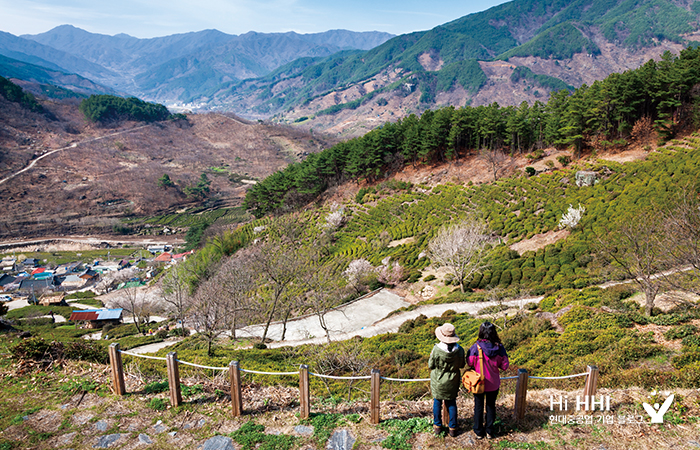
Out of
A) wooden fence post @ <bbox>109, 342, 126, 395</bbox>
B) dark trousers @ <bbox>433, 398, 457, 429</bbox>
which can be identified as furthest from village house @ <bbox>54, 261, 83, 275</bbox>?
dark trousers @ <bbox>433, 398, 457, 429</bbox>

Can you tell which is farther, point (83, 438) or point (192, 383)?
point (192, 383)

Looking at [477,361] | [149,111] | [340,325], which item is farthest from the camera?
[149,111]

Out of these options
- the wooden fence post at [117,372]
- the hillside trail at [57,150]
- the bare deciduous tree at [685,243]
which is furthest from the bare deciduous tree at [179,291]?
the hillside trail at [57,150]

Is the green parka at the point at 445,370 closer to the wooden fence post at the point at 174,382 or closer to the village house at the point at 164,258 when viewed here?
the wooden fence post at the point at 174,382

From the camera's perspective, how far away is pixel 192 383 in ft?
30.4

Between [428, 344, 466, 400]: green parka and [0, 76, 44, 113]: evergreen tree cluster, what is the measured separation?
8146 inches

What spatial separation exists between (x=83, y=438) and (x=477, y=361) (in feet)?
26.4

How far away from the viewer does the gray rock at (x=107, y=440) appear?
7143 mm

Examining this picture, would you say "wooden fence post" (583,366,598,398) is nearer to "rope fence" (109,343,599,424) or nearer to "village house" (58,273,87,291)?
"rope fence" (109,343,599,424)

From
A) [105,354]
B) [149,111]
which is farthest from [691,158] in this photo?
[149,111]

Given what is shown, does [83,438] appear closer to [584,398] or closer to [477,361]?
[477,361]

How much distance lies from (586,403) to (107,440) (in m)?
9.67

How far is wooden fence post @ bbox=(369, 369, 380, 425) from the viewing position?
22.6ft

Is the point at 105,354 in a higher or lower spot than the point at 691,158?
lower
